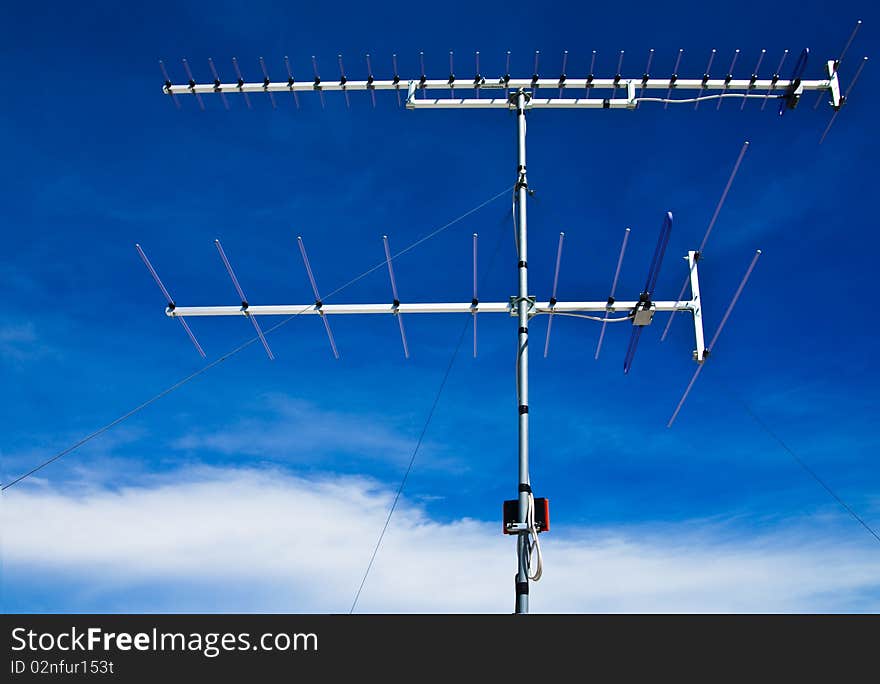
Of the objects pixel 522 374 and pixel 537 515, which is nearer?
pixel 537 515

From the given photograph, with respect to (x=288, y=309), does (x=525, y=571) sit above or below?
below

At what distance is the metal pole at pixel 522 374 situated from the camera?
5773mm

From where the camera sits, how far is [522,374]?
269 inches

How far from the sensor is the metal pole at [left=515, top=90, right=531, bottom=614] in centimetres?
→ 577

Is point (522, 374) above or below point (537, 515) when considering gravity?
above

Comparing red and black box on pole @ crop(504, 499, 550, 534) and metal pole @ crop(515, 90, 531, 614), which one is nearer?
metal pole @ crop(515, 90, 531, 614)

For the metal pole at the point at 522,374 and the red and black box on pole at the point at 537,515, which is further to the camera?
the red and black box on pole at the point at 537,515
